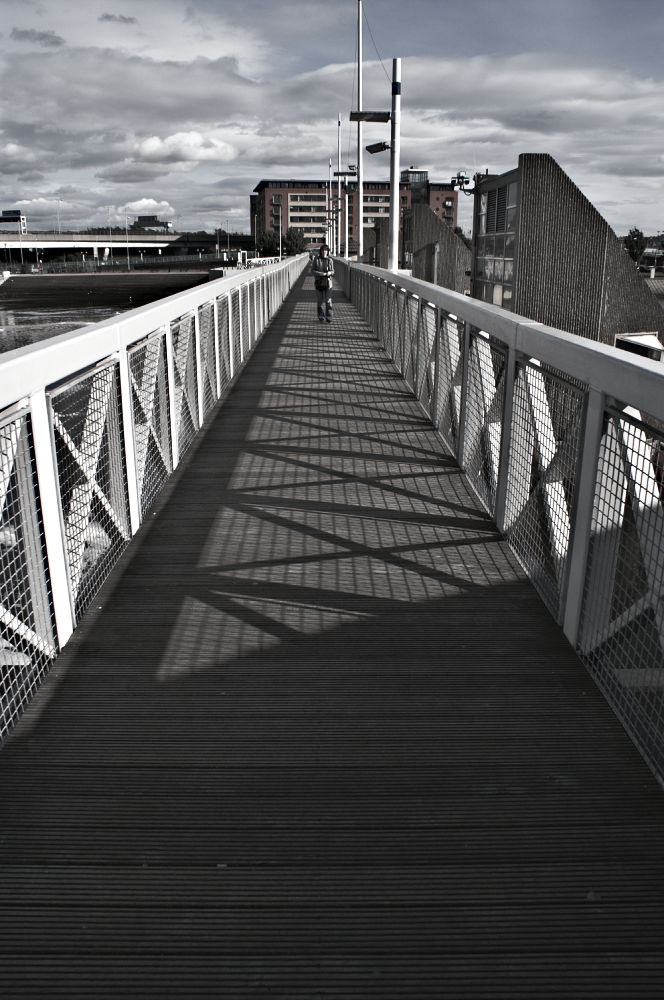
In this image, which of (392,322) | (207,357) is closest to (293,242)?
(392,322)

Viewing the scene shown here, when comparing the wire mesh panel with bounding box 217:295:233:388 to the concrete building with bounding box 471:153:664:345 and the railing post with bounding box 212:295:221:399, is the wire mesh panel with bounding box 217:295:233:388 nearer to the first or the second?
the railing post with bounding box 212:295:221:399

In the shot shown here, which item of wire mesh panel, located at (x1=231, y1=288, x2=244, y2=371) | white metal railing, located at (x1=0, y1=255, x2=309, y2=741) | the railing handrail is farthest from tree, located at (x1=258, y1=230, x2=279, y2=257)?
the railing handrail

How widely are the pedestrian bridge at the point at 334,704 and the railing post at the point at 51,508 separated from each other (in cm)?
1

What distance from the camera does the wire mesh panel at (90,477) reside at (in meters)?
3.52

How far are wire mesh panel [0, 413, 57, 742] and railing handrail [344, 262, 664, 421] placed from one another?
189cm

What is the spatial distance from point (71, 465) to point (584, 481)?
78.5 inches

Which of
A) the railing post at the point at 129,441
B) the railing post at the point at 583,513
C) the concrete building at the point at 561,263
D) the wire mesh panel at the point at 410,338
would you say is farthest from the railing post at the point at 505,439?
the concrete building at the point at 561,263

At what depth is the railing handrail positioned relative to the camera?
100 inches

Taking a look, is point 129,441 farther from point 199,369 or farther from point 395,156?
point 395,156

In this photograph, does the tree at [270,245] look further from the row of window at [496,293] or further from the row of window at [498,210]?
the row of window at [496,293]

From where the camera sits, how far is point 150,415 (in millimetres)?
5203

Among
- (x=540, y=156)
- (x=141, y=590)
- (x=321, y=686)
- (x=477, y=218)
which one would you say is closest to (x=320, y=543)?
(x=141, y=590)

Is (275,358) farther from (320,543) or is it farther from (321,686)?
(321,686)

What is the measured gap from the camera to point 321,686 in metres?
3.05
